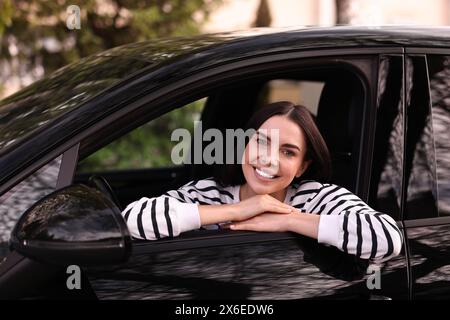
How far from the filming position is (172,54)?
2.37m

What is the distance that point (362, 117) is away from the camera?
7.91 feet

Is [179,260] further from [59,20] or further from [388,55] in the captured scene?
[59,20]

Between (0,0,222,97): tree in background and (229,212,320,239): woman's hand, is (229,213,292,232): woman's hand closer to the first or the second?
(229,212,320,239): woman's hand

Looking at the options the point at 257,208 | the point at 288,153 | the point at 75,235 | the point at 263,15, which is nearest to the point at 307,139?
the point at 288,153

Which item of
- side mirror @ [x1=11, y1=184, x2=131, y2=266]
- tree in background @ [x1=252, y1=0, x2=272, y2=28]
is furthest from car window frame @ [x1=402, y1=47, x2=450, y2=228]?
tree in background @ [x1=252, y1=0, x2=272, y2=28]

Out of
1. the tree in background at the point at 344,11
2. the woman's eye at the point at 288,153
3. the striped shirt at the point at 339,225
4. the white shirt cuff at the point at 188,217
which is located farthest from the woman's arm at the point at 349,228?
the tree in background at the point at 344,11

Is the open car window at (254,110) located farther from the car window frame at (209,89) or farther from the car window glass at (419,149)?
the car window glass at (419,149)

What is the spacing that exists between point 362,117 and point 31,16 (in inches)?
258

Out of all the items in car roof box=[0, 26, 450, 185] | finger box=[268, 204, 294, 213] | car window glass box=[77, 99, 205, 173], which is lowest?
car window glass box=[77, 99, 205, 173]

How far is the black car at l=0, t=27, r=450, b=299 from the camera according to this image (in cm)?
195

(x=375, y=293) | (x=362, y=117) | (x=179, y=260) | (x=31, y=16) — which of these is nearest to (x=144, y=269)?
A: (x=179, y=260)

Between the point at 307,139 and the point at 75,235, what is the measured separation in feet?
2.85

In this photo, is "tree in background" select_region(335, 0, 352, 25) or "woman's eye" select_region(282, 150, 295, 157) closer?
"woman's eye" select_region(282, 150, 295, 157)

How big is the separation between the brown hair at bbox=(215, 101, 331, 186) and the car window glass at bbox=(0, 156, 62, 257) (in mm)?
699
